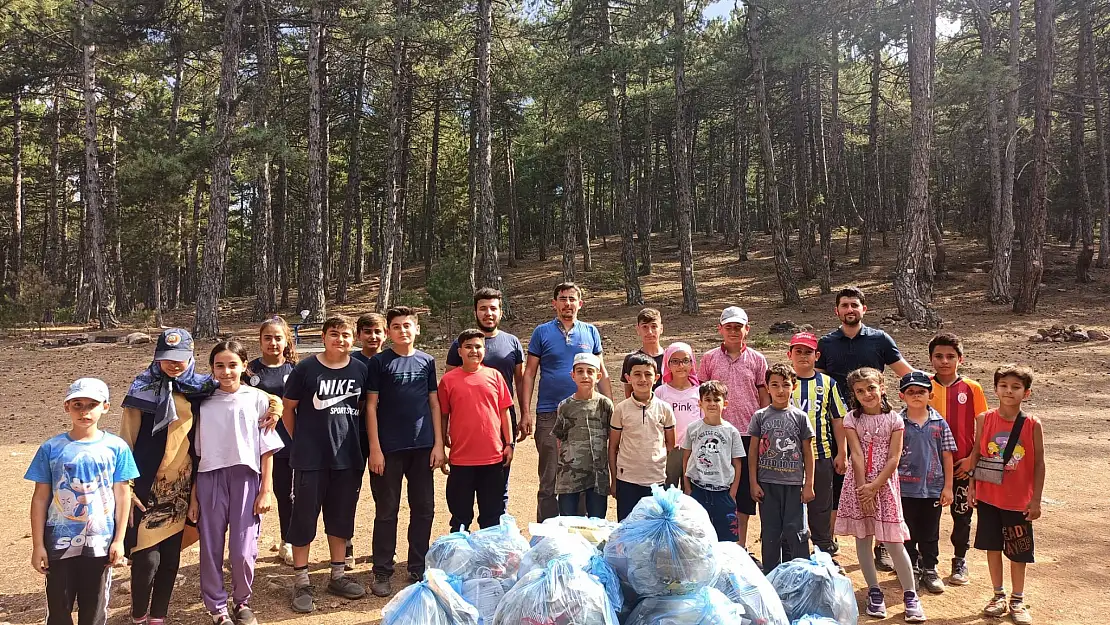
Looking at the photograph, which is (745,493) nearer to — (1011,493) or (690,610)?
(1011,493)

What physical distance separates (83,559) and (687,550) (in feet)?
10.2

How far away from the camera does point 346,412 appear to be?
444 cm

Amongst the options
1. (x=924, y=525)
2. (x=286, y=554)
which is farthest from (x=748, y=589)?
(x=286, y=554)

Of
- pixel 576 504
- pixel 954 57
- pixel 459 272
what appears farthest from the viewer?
pixel 954 57

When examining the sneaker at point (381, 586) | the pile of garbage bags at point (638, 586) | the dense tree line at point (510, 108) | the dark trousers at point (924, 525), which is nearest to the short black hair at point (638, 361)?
the pile of garbage bags at point (638, 586)

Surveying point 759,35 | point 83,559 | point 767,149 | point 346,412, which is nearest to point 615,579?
point 346,412

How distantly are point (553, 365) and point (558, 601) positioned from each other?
2.77 meters

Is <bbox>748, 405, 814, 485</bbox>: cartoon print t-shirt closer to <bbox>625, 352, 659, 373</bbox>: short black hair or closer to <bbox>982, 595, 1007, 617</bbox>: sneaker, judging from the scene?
<bbox>625, 352, 659, 373</bbox>: short black hair

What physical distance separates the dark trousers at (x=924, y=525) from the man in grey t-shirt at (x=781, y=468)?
787mm

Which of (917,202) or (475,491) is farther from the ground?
(917,202)

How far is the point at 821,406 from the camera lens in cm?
452

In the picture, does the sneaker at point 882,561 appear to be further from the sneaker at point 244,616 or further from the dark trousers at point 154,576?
the dark trousers at point 154,576

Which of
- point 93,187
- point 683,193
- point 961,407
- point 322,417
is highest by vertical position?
point 93,187

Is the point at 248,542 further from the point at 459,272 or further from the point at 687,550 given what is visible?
the point at 459,272
